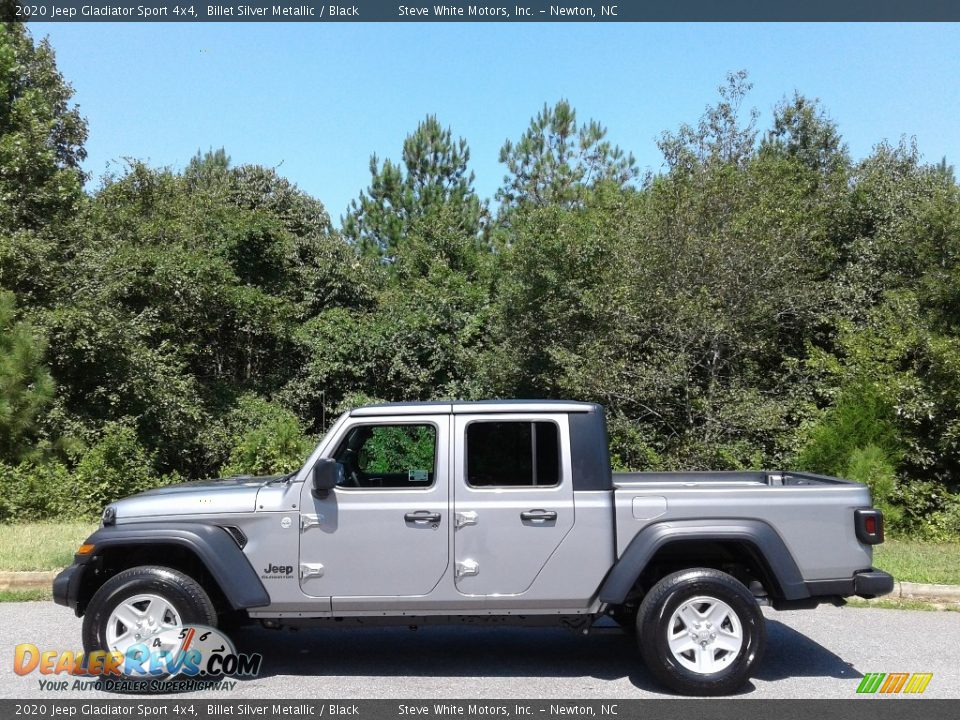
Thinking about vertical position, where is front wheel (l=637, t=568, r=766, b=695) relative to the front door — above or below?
below

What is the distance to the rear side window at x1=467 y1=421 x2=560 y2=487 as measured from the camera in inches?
240

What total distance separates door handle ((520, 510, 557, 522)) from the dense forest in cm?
909

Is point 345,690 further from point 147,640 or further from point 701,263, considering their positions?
point 701,263

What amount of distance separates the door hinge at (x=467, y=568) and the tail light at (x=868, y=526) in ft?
8.05

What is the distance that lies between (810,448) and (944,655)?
313 inches

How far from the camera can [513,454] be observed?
6.15 meters

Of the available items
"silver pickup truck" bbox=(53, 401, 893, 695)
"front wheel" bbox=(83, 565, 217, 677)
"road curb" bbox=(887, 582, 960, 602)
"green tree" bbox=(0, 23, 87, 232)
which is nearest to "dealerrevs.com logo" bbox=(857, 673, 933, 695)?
"silver pickup truck" bbox=(53, 401, 893, 695)

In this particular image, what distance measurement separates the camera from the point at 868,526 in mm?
5844

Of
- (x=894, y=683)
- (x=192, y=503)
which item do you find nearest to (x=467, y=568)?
(x=192, y=503)

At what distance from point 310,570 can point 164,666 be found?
1123 millimetres

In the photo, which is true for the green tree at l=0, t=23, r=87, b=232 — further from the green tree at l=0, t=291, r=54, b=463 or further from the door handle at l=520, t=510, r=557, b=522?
the door handle at l=520, t=510, r=557, b=522
